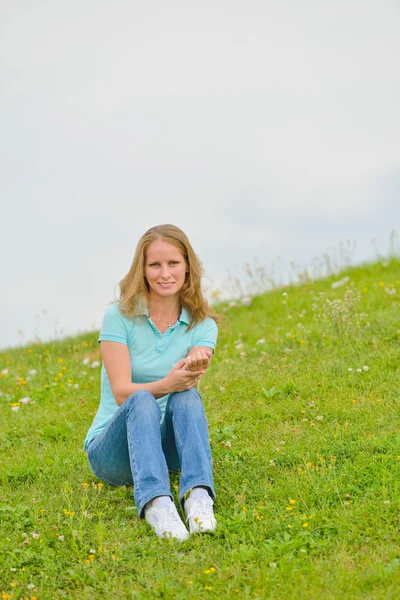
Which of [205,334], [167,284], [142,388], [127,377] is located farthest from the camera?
[205,334]

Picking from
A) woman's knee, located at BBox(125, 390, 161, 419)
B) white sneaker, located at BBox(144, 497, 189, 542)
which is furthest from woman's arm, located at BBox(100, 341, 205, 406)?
white sneaker, located at BBox(144, 497, 189, 542)

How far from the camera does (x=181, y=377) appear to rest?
4254 millimetres

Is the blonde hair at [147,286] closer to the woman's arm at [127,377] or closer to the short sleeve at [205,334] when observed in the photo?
the short sleeve at [205,334]

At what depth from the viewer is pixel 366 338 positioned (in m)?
7.21

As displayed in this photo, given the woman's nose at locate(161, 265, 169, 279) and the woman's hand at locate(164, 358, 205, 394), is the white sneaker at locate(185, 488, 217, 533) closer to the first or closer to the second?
the woman's hand at locate(164, 358, 205, 394)

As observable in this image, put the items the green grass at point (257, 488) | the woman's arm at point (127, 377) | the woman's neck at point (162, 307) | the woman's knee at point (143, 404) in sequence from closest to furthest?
the green grass at point (257, 488) < the woman's knee at point (143, 404) < the woman's arm at point (127, 377) < the woman's neck at point (162, 307)

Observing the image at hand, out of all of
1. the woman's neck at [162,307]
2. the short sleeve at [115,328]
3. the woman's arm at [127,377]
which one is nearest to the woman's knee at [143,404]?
the woman's arm at [127,377]

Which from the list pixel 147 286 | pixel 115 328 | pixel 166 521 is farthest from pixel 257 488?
pixel 147 286

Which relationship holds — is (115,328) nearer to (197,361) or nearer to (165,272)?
(165,272)

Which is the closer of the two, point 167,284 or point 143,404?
point 143,404

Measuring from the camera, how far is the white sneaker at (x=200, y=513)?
4.07 m

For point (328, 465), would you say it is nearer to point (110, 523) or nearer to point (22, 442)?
point (110, 523)

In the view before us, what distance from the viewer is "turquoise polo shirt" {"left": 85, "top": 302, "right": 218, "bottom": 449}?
463 centimetres

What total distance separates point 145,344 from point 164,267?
0.50 m
